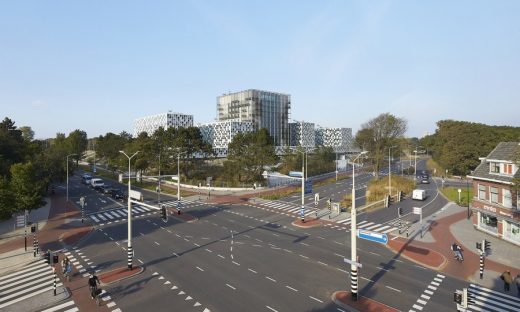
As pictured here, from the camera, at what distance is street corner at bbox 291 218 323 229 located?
40.6 metres

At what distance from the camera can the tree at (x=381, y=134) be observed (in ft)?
258

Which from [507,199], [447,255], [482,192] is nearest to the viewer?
[447,255]

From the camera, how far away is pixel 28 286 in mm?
24562

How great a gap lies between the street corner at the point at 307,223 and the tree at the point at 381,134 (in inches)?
1640

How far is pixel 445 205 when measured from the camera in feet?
173

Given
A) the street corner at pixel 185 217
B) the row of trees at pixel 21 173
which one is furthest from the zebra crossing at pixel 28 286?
the street corner at pixel 185 217

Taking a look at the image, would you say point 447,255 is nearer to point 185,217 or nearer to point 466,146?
point 185,217

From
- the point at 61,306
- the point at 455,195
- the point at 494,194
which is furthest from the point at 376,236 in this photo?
the point at 455,195

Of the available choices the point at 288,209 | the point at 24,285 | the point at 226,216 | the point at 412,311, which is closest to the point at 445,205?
the point at 288,209

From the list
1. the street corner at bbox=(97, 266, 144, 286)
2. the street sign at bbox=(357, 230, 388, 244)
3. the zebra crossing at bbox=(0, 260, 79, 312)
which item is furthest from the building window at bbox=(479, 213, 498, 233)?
the zebra crossing at bbox=(0, 260, 79, 312)

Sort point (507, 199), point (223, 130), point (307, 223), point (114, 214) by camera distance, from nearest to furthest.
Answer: point (507, 199) < point (307, 223) < point (114, 214) < point (223, 130)

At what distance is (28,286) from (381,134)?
7266 centimetres

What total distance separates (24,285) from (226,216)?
2541 centimetres

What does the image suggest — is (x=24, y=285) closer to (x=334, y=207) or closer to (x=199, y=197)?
(x=334, y=207)
